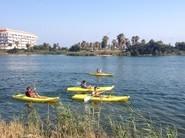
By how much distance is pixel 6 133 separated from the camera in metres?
12.5

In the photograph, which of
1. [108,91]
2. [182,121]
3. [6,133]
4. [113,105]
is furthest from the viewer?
[108,91]

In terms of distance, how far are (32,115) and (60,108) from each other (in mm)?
1908

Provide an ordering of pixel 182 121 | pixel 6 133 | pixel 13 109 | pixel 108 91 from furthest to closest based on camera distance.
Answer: pixel 108 91
pixel 13 109
pixel 182 121
pixel 6 133

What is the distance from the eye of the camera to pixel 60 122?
13477 millimetres

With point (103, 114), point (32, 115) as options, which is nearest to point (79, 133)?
point (32, 115)

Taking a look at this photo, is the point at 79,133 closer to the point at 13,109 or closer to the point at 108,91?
the point at 13,109

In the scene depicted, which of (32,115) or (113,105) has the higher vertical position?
(32,115)

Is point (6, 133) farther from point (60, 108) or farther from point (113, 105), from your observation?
point (113, 105)

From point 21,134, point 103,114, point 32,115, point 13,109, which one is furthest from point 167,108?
point 21,134

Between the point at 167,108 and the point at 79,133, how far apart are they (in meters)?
16.8

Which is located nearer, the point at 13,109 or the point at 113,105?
the point at 13,109

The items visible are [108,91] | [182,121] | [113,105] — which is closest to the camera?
[182,121]

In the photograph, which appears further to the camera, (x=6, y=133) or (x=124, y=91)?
(x=124, y=91)

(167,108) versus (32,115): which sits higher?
(32,115)
